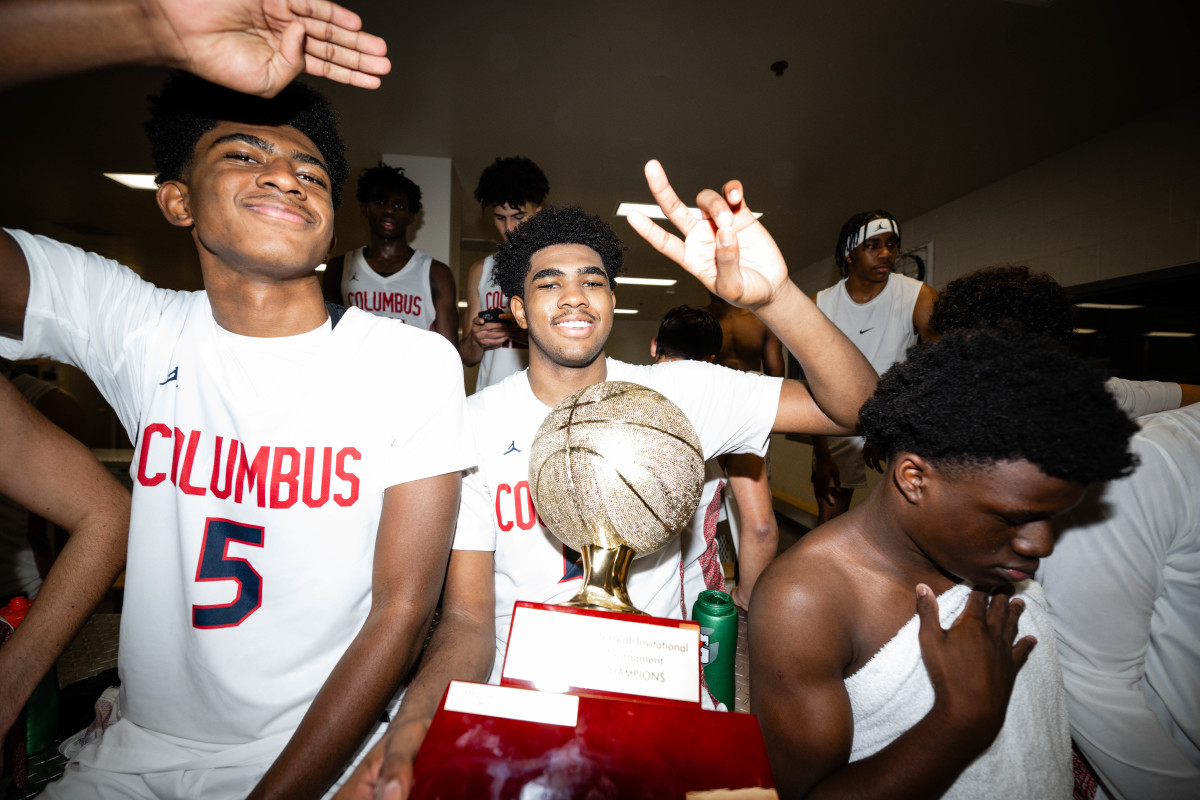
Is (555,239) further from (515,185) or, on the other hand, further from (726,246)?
(515,185)

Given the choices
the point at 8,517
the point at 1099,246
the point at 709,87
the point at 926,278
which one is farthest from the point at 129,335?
the point at 926,278

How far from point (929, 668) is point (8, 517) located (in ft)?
11.4

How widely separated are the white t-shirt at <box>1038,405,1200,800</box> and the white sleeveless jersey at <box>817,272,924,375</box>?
7.95 ft

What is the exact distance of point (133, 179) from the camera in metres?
6.08

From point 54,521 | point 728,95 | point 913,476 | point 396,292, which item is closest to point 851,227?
point 728,95

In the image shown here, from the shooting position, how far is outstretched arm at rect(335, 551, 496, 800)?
0.63 m

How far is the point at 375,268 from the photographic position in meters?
3.78

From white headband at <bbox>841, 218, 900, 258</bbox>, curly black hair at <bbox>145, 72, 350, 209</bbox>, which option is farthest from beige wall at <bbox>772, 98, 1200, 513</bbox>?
curly black hair at <bbox>145, 72, 350, 209</bbox>

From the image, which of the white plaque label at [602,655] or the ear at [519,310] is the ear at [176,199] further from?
the white plaque label at [602,655]

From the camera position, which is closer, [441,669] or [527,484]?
[441,669]

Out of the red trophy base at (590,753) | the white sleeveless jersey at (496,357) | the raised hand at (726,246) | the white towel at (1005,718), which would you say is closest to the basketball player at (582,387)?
the raised hand at (726,246)

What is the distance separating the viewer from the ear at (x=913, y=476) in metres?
1.09

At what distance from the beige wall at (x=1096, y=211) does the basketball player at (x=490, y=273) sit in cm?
524

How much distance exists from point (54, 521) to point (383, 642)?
2.88 ft
